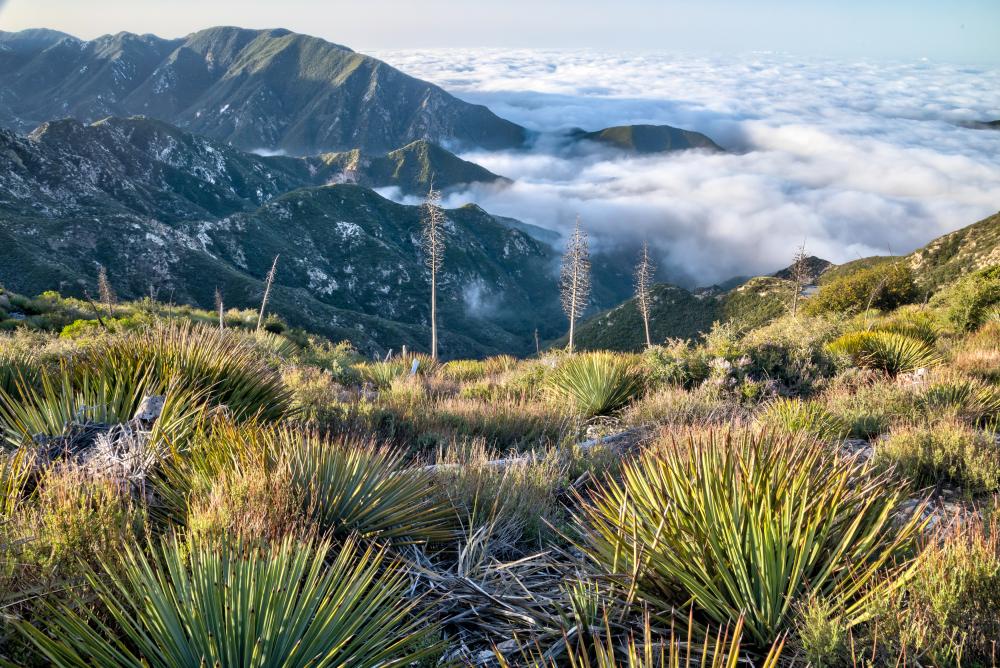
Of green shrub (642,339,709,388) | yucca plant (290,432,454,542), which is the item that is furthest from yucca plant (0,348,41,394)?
green shrub (642,339,709,388)

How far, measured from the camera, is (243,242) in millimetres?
97750

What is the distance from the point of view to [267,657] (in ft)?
5.61

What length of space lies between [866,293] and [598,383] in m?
26.0

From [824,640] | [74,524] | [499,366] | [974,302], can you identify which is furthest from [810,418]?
[974,302]

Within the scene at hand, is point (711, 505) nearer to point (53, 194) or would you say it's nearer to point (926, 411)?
point (926, 411)

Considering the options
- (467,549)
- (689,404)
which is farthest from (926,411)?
(467,549)

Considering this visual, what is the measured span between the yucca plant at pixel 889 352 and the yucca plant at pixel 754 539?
661 centimetres

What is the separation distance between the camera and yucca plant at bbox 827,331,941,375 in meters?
8.21

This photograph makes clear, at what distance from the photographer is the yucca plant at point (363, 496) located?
111 inches

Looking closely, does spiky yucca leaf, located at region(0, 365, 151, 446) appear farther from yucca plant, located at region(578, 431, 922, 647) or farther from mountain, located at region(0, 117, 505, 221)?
mountain, located at region(0, 117, 505, 221)

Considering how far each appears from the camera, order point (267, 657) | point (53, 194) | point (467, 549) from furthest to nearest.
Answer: point (53, 194) < point (467, 549) < point (267, 657)

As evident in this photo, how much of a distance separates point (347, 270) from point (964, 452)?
115 m

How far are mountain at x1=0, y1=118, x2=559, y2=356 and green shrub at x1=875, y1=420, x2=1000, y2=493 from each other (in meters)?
35.1

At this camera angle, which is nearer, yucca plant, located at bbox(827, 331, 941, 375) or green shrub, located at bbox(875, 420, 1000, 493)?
green shrub, located at bbox(875, 420, 1000, 493)
